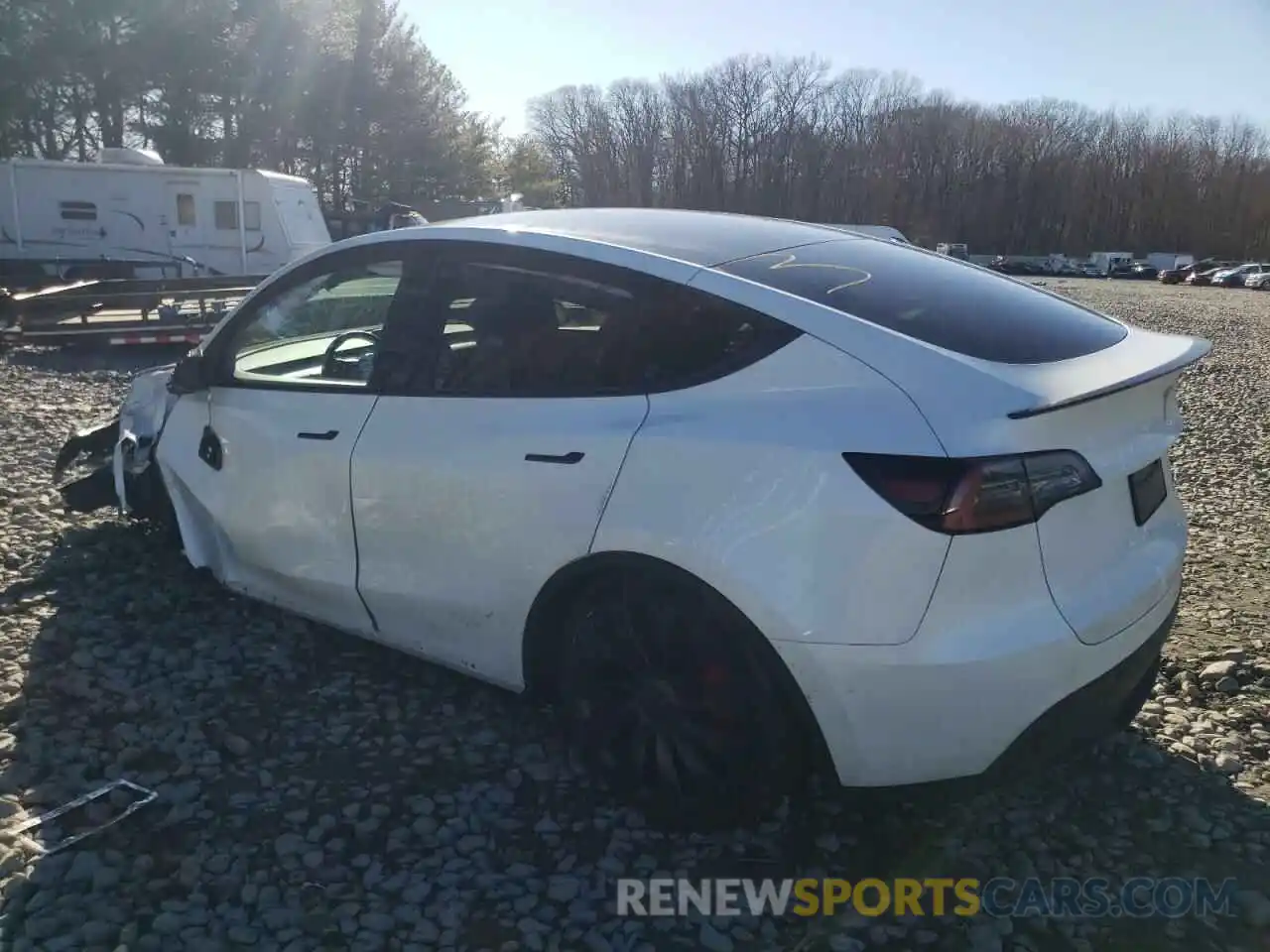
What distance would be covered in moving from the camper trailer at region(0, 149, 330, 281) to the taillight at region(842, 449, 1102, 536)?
1798 centimetres

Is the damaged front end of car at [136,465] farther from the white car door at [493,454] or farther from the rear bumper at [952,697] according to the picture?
the rear bumper at [952,697]

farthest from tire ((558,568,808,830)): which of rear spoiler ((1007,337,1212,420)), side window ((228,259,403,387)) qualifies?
side window ((228,259,403,387))

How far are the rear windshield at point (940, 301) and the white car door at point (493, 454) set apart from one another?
513 mm

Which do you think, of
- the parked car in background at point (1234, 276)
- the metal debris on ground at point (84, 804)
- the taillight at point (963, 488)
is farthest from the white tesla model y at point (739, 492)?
the parked car in background at point (1234, 276)

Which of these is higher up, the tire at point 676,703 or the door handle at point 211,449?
the door handle at point 211,449

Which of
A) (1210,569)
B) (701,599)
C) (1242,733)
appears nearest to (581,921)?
(701,599)

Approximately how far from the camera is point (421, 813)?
3002 millimetres

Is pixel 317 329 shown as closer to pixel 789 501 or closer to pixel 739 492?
pixel 739 492

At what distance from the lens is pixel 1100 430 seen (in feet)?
8.34

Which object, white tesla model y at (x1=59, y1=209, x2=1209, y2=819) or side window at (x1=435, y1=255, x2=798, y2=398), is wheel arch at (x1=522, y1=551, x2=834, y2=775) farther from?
side window at (x1=435, y1=255, x2=798, y2=398)

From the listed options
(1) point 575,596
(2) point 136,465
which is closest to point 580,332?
(1) point 575,596

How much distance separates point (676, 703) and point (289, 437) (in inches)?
70.9

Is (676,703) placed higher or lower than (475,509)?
lower

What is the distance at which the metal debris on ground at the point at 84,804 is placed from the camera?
2.83 meters
